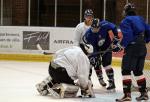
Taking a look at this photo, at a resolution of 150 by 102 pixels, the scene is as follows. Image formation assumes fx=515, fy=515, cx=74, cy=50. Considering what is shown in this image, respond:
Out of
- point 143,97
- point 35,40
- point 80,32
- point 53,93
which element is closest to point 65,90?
point 53,93

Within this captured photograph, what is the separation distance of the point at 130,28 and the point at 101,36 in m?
1.31

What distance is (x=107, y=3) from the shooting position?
621 inches

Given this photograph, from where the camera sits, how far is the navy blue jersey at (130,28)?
23.6 ft

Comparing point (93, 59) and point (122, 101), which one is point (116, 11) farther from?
point (122, 101)

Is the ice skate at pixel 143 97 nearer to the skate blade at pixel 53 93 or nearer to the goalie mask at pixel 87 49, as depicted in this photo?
the goalie mask at pixel 87 49

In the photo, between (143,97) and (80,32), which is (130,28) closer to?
(143,97)

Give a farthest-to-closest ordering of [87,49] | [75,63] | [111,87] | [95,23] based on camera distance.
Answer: [111,87], [95,23], [87,49], [75,63]

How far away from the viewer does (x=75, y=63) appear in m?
7.53

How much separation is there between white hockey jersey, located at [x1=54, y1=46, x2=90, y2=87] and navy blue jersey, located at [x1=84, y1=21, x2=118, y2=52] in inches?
36.3

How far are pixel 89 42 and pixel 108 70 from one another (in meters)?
0.58

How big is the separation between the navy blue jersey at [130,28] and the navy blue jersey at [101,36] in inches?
44.3

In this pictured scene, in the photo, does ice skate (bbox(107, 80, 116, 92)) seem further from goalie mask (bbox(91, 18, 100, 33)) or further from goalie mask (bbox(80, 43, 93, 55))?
goalie mask (bbox(91, 18, 100, 33))

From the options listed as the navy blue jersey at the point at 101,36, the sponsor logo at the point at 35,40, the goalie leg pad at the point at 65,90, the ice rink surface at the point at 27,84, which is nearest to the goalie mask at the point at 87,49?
the navy blue jersey at the point at 101,36

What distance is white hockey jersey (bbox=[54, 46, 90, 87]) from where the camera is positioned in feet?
24.5
